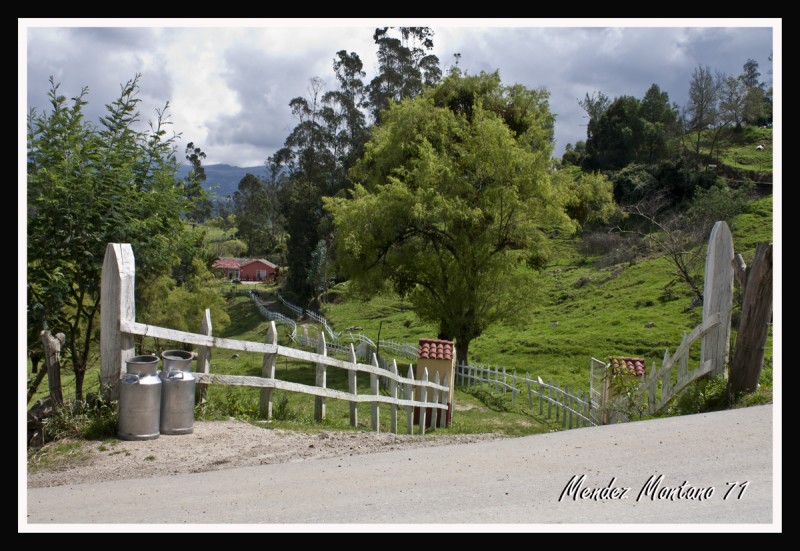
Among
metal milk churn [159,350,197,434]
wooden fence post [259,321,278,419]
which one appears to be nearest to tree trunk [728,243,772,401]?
wooden fence post [259,321,278,419]

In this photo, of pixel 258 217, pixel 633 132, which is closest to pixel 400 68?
pixel 633 132

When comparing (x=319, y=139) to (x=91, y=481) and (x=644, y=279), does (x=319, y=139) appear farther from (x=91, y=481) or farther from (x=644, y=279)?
(x=91, y=481)

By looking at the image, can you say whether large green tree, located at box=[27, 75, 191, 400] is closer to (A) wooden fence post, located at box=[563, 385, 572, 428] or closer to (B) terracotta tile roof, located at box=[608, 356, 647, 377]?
(B) terracotta tile roof, located at box=[608, 356, 647, 377]

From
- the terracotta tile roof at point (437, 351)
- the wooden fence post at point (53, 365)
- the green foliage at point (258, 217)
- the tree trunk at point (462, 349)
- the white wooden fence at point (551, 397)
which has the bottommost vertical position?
the white wooden fence at point (551, 397)

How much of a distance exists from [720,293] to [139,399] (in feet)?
24.1

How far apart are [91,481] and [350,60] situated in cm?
5494

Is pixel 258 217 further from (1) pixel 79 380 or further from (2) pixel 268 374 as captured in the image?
(2) pixel 268 374

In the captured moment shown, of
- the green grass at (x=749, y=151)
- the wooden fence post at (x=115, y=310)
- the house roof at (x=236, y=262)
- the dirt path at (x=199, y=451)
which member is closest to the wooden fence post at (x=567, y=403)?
the dirt path at (x=199, y=451)

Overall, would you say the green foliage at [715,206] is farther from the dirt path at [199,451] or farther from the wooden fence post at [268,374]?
the dirt path at [199,451]

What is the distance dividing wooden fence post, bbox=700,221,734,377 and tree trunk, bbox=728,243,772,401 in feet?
1.44

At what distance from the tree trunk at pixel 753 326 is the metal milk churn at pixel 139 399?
690 centimetres

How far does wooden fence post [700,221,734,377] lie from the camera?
9188 millimetres

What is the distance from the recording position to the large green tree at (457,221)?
2417cm

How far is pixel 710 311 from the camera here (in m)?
9.37
